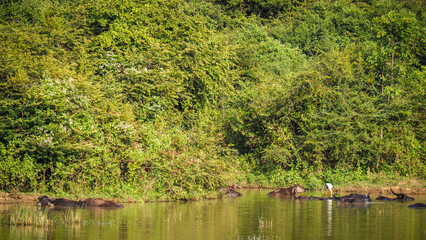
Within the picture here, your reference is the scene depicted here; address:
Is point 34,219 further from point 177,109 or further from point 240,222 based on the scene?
point 177,109

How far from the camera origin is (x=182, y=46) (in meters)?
29.1

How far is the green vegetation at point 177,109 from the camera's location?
2125 cm

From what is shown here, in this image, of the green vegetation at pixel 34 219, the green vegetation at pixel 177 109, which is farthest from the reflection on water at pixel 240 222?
the green vegetation at pixel 177 109

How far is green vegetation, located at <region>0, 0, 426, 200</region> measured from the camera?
21.2 meters

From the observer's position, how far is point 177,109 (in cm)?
2823

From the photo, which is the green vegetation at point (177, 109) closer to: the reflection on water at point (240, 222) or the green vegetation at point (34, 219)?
the reflection on water at point (240, 222)

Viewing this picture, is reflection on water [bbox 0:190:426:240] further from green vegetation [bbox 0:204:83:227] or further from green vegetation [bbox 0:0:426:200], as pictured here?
green vegetation [bbox 0:0:426:200]

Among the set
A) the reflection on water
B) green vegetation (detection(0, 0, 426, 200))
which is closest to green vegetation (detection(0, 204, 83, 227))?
the reflection on water

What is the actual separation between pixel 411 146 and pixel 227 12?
2874 cm

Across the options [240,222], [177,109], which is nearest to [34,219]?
[240,222]

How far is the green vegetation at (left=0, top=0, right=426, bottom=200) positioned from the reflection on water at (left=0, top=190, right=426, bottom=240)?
2.64 m

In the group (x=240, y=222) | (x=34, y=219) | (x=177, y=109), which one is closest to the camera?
(x=34, y=219)

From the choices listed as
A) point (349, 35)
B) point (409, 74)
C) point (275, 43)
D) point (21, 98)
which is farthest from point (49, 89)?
point (349, 35)

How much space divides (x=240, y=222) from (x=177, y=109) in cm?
1256
